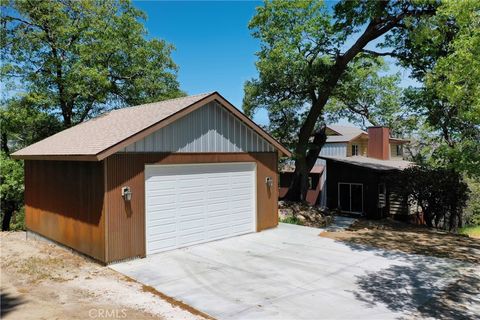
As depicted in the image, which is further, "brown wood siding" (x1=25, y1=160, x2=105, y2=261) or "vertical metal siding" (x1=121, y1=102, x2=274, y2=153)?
"vertical metal siding" (x1=121, y1=102, x2=274, y2=153)

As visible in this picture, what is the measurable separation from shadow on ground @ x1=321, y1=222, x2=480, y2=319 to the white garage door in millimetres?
3393

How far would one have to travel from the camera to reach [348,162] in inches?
920

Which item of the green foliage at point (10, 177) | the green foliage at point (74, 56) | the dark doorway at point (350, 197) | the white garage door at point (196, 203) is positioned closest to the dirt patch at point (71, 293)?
the white garage door at point (196, 203)

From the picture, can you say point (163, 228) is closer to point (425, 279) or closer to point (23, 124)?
point (425, 279)

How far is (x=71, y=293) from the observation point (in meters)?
6.92

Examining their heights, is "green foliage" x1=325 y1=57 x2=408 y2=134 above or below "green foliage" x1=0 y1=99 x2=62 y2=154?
above

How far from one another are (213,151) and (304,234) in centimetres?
431

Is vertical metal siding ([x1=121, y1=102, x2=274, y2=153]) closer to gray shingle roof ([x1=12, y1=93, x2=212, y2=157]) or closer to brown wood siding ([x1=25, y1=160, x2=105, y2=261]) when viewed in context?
gray shingle roof ([x1=12, y1=93, x2=212, y2=157])

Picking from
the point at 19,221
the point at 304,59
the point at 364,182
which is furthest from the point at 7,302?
the point at 19,221

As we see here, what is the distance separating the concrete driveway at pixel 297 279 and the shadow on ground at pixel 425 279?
22mm

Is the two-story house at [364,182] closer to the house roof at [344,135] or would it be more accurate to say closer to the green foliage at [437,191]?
the house roof at [344,135]

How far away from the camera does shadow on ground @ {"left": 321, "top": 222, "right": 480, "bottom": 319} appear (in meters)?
6.50

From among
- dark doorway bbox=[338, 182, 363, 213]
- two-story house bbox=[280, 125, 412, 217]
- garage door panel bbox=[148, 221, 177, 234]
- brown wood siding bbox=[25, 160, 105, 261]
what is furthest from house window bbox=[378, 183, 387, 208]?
brown wood siding bbox=[25, 160, 105, 261]

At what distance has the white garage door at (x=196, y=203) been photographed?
9625 mm
